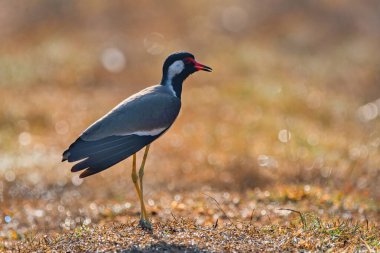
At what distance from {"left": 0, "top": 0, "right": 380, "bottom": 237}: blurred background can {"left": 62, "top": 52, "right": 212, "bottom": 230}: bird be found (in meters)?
2.36

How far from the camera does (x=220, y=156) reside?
13.6 m

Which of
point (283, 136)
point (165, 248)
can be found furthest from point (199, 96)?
point (165, 248)

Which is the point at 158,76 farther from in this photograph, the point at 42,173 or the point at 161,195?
the point at 161,195

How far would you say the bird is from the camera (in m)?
7.45

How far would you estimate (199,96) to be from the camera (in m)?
18.8

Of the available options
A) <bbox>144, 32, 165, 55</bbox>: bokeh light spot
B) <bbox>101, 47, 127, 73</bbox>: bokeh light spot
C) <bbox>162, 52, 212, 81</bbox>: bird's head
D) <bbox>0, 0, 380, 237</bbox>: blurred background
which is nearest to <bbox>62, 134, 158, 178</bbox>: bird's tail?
<bbox>162, 52, 212, 81</bbox>: bird's head

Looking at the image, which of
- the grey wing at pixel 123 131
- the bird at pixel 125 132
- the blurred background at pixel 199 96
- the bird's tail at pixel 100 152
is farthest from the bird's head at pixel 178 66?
the blurred background at pixel 199 96

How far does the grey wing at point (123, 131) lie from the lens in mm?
7445

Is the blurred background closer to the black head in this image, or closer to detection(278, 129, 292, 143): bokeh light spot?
detection(278, 129, 292, 143): bokeh light spot

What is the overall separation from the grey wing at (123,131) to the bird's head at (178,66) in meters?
0.45

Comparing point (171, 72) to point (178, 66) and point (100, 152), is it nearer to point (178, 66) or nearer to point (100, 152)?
point (178, 66)

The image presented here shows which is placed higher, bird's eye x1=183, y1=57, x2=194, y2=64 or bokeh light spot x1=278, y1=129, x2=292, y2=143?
bokeh light spot x1=278, y1=129, x2=292, y2=143

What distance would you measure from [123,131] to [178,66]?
143cm

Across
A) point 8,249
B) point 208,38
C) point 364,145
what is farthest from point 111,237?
point 208,38
